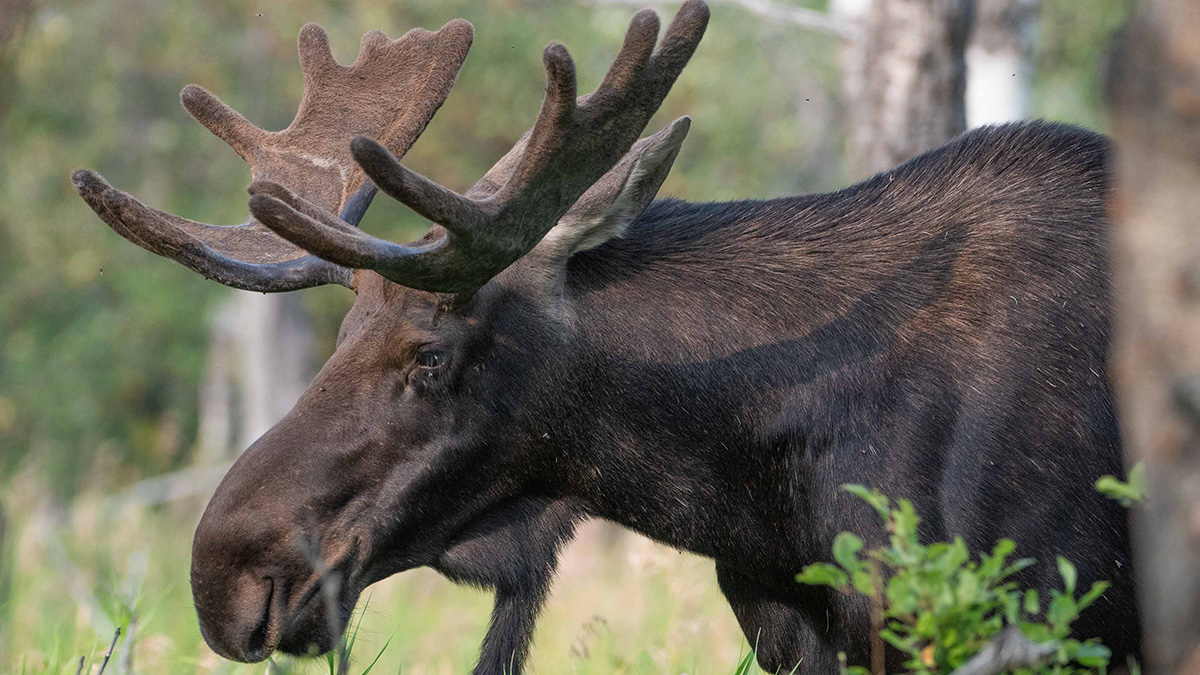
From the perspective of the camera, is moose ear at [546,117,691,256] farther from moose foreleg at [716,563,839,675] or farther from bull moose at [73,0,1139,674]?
moose foreleg at [716,563,839,675]

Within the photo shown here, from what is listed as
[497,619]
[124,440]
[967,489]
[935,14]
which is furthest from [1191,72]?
[124,440]

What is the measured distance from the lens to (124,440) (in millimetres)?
25031

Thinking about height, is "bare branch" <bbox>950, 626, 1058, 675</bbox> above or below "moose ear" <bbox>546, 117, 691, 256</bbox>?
below

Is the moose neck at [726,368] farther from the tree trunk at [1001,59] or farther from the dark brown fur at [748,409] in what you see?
the tree trunk at [1001,59]

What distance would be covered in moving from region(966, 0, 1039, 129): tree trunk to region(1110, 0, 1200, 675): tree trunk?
5833 millimetres

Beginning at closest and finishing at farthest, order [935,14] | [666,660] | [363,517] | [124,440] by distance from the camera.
Result: [363,517]
[666,660]
[935,14]
[124,440]

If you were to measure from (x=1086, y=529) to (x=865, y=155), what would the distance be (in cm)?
327

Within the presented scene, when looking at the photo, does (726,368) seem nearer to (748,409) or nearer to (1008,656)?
(748,409)

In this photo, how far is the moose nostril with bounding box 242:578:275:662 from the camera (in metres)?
3.28

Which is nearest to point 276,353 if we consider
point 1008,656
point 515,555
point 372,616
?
point 372,616

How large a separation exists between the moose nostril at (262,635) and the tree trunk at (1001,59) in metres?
5.35

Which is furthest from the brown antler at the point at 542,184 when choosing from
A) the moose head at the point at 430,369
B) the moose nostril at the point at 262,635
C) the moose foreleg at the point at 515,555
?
the moose nostril at the point at 262,635

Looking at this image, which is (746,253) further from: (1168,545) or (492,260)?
(1168,545)

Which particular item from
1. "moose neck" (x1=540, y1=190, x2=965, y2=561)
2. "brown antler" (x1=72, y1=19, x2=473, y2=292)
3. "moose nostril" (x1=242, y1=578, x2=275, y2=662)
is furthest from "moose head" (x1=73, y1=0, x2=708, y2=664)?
"brown antler" (x1=72, y1=19, x2=473, y2=292)
